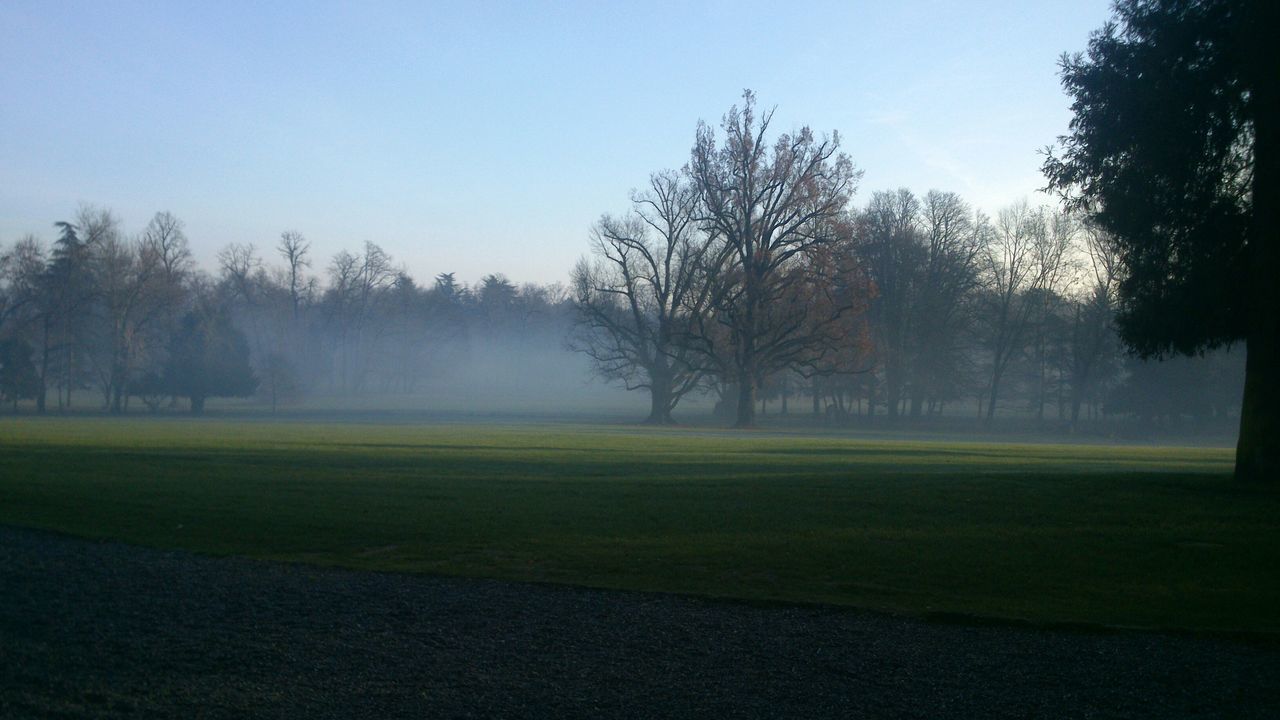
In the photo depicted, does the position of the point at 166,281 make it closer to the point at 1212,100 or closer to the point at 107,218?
the point at 107,218

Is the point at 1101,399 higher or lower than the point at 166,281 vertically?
lower

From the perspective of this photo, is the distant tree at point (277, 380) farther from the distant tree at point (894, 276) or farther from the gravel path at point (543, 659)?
the gravel path at point (543, 659)

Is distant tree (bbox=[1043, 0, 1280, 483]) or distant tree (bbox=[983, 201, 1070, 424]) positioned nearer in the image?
distant tree (bbox=[1043, 0, 1280, 483])

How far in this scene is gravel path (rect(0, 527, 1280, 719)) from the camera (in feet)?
22.4

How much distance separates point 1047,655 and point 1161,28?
50.7 feet

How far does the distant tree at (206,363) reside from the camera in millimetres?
78312

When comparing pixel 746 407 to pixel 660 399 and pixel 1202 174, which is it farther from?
pixel 1202 174

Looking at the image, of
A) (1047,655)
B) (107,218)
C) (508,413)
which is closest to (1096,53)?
(1047,655)

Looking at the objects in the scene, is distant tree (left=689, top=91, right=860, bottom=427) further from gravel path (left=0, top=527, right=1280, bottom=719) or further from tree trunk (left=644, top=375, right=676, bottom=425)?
gravel path (left=0, top=527, right=1280, bottom=719)

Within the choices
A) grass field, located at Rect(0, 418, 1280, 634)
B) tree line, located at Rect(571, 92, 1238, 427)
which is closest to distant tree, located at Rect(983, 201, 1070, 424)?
tree line, located at Rect(571, 92, 1238, 427)

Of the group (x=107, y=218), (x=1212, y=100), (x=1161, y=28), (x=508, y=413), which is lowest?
(x=508, y=413)

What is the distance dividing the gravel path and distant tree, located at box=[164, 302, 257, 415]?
73062 mm

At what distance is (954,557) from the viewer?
41.3 feet

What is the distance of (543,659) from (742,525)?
7.48m
